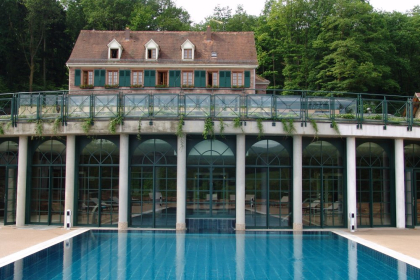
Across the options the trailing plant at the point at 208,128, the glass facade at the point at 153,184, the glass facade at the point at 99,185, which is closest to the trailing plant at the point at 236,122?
the trailing plant at the point at 208,128

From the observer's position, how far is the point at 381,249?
1516 cm

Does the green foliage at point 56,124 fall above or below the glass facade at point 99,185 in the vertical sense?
above

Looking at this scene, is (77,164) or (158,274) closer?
(158,274)

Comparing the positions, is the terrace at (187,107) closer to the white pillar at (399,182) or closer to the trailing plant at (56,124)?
→ the trailing plant at (56,124)

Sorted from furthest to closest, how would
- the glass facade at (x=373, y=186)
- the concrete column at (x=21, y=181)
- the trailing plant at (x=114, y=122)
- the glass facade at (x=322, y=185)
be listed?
the glass facade at (x=373, y=186), the glass facade at (x=322, y=185), the concrete column at (x=21, y=181), the trailing plant at (x=114, y=122)

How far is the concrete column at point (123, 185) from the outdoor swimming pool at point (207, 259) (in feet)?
5.64

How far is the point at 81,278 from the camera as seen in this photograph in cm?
1095

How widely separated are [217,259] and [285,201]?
7838 mm

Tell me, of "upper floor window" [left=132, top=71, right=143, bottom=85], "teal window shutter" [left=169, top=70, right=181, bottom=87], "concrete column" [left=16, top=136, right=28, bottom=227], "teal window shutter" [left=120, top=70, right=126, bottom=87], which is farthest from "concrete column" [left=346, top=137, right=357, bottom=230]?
"teal window shutter" [left=120, top=70, right=126, bottom=87]

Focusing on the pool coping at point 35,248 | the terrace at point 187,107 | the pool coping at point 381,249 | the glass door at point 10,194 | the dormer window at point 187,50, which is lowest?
the pool coping at point 381,249

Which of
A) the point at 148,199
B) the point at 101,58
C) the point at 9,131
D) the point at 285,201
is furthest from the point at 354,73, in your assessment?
the point at 9,131

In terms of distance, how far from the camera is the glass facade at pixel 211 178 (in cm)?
2000

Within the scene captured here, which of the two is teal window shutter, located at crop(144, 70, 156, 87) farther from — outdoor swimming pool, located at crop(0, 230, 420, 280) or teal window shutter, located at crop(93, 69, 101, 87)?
outdoor swimming pool, located at crop(0, 230, 420, 280)

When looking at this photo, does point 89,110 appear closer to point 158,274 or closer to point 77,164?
point 77,164
